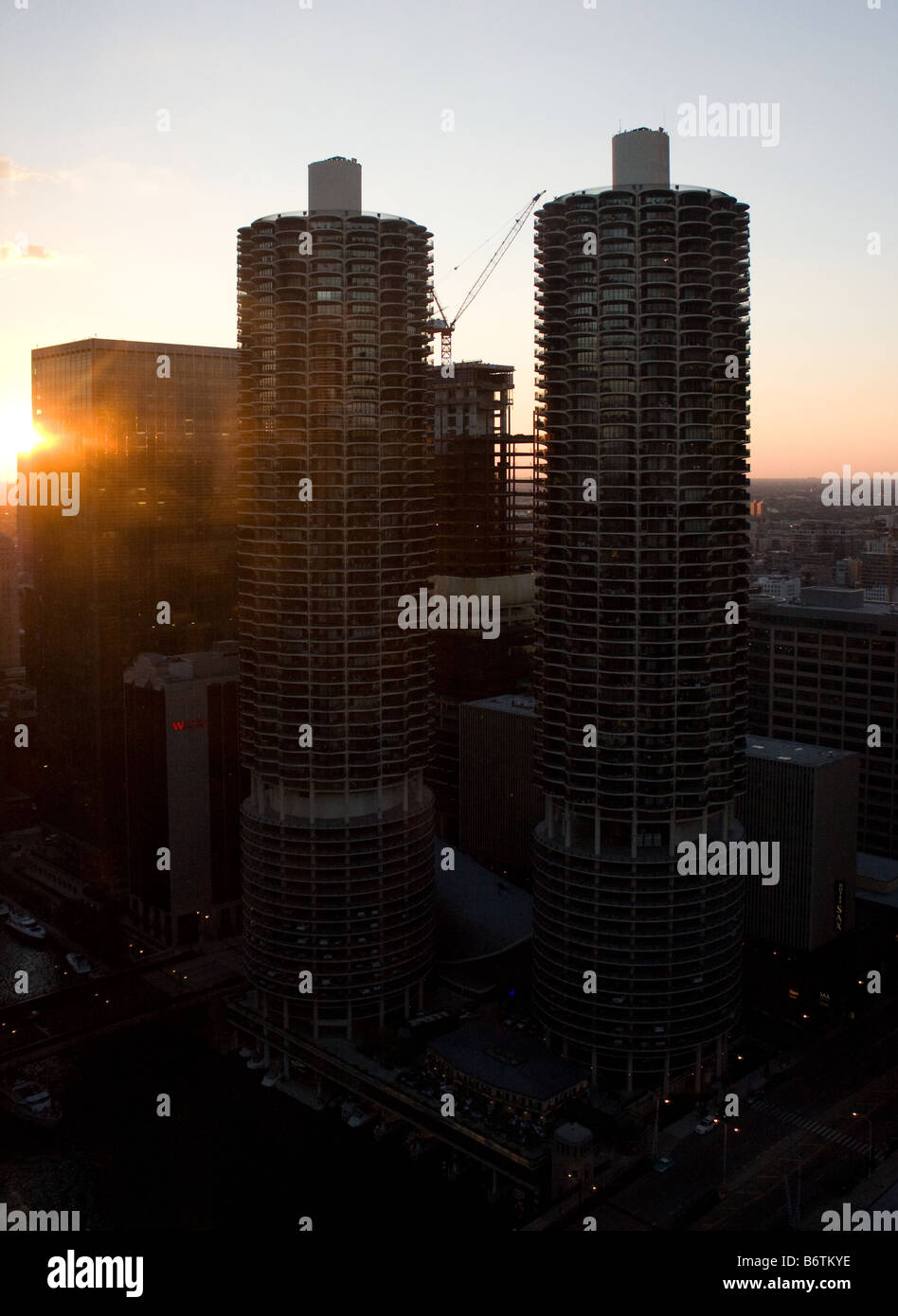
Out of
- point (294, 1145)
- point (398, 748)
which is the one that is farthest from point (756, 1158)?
point (398, 748)

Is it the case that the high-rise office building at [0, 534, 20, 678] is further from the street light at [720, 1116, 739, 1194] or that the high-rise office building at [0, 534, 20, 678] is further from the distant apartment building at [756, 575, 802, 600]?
the street light at [720, 1116, 739, 1194]

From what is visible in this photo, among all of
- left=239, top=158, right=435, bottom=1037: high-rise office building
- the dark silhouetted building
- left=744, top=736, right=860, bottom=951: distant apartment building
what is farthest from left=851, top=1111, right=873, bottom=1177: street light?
the dark silhouetted building

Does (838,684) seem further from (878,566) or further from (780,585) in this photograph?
(878,566)

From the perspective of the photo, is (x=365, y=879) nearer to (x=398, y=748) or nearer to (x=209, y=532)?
(x=398, y=748)

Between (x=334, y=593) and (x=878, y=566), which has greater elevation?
(x=878, y=566)

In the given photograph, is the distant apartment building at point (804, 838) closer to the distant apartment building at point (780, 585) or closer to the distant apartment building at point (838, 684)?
the distant apartment building at point (838, 684)

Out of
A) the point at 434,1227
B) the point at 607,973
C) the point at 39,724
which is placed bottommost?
the point at 434,1227

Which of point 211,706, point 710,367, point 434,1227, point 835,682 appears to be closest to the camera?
point 434,1227

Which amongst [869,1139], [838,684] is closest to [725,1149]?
[869,1139]
